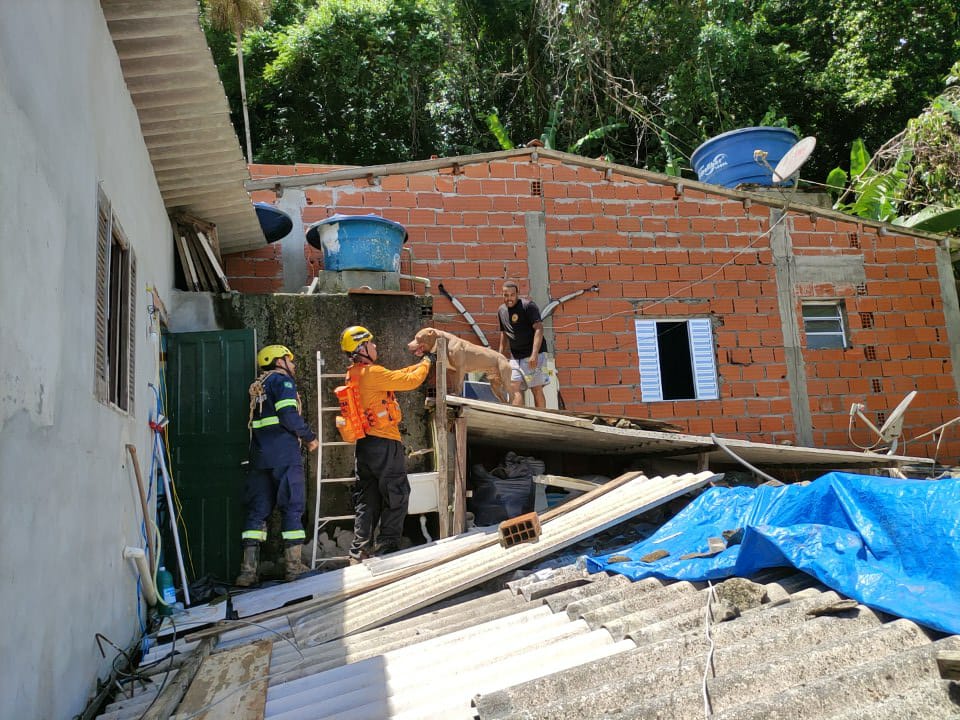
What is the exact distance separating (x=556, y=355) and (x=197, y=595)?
5292mm

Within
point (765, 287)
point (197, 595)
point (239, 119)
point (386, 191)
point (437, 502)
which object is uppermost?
point (239, 119)

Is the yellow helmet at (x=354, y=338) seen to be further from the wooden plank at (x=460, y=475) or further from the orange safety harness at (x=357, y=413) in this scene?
the wooden plank at (x=460, y=475)

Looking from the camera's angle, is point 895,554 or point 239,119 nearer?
point 895,554

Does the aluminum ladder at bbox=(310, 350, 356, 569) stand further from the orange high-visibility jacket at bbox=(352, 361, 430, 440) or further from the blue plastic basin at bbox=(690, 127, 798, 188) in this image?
the blue plastic basin at bbox=(690, 127, 798, 188)

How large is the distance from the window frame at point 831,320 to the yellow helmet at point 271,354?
23.4 ft

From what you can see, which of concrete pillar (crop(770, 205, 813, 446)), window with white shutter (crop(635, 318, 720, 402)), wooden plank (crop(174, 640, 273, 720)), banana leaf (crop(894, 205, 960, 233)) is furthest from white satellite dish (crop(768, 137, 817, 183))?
wooden plank (crop(174, 640, 273, 720))

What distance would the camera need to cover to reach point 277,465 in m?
7.32

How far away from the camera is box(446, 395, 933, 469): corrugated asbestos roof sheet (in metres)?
7.46

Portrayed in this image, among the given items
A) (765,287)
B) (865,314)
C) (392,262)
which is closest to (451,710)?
(392,262)

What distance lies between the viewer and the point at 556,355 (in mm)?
10438

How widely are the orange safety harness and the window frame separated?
643 cm

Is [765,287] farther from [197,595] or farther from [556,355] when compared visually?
[197,595]

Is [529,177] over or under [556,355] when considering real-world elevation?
over

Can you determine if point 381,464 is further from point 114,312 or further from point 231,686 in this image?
point 231,686
